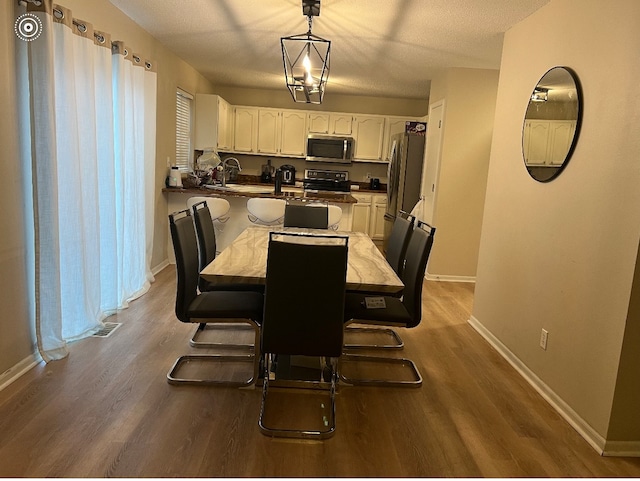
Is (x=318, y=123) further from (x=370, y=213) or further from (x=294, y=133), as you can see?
(x=370, y=213)

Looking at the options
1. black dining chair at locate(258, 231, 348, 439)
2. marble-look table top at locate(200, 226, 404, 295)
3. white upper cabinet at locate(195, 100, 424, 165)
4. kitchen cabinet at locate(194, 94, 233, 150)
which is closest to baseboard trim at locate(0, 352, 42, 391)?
marble-look table top at locate(200, 226, 404, 295)

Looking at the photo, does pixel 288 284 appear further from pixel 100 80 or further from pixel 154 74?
pixel 154 74

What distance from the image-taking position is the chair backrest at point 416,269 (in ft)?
8.55

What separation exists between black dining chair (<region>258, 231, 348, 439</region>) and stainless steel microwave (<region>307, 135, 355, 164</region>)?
214 inches

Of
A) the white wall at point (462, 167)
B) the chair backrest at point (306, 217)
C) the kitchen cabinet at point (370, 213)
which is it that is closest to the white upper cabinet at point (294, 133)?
the kitchen cabinet at point (370, 213)

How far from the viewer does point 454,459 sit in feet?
6.82

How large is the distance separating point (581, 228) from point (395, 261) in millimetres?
1165

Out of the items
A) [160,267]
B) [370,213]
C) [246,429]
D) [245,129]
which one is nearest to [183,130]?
[245,129]

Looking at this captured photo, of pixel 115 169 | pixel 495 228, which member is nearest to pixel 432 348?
pixel 495 228

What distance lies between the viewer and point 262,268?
95.3 inches

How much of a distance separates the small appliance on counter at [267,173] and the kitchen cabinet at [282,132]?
0.31 m

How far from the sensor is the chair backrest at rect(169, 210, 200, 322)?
2.45 metres

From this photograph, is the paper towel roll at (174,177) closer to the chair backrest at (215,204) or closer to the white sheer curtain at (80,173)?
the chair backrest at (215,204)

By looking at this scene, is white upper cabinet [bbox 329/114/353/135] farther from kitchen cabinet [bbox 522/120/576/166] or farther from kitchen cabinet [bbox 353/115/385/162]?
kitchen cabinet [bbox 522/120/576/166]
